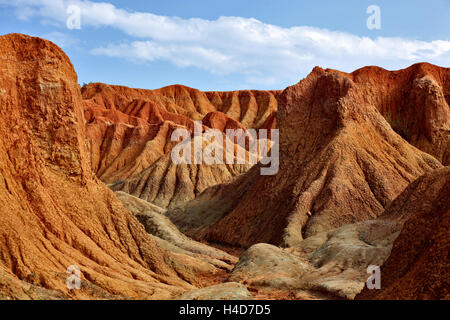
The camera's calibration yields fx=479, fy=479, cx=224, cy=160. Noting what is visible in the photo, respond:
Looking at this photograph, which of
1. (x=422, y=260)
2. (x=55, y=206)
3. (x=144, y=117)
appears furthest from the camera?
(x=144, y=117)

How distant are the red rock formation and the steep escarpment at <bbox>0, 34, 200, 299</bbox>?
21.1 ft

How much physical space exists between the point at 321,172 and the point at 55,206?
2193 cm

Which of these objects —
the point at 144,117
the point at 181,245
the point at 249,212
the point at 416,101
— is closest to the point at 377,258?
the point at 181,245

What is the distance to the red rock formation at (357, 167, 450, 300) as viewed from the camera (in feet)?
33.7

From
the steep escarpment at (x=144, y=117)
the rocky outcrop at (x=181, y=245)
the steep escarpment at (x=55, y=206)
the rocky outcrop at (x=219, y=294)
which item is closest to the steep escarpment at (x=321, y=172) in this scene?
the rocky outcrop at (x=181, y=245)

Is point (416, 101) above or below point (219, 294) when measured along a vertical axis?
above

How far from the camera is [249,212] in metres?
35.9

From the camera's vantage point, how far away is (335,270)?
21188 mm

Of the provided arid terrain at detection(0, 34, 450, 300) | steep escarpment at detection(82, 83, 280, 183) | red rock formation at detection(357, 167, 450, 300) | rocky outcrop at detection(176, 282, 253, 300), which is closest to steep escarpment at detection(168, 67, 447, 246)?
arid terrain at detection(0, 34, 450, 300)

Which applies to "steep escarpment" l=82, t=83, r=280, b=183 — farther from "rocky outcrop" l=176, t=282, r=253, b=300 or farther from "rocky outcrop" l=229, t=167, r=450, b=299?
"rocky outcrop" l=176, t=282, r=253, b=300

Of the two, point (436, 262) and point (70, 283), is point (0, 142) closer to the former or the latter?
point (70, 283)

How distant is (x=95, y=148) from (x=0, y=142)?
69.5m

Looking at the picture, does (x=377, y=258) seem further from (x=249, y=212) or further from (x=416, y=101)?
(x=416, y=101)

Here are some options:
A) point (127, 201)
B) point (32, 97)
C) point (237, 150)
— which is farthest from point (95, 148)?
point (32, 97)
